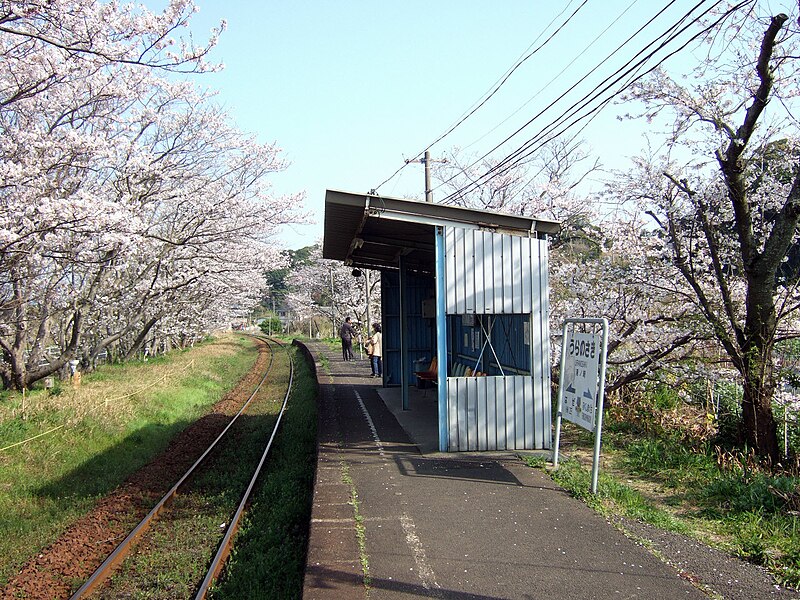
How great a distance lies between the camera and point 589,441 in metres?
9.68

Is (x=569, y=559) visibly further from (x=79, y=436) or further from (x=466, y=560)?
(x=79, y=436)

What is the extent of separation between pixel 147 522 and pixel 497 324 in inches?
240

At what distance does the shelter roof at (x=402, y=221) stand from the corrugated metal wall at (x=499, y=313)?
0.21m

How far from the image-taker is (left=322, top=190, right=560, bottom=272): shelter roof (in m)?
8.57

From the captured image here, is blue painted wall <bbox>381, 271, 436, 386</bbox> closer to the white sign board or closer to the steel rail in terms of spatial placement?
the steel rail

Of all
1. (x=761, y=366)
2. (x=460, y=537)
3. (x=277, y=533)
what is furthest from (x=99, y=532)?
(x=761, y=366)

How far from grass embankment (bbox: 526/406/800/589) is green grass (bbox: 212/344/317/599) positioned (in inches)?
113

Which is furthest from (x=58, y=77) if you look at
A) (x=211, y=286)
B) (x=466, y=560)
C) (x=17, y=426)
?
(x=211, y=286)

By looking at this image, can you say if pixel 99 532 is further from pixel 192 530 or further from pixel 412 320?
pixel 412 320

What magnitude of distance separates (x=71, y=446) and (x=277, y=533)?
18.6 feet

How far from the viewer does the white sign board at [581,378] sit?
6.74 m

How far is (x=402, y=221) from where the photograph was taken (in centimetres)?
874

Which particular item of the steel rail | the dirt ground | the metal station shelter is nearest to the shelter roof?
the metal station shelter

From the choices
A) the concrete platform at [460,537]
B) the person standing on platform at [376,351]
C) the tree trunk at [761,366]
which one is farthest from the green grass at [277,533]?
the person standing on platform at [376,351]
